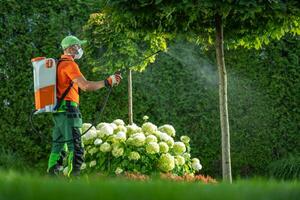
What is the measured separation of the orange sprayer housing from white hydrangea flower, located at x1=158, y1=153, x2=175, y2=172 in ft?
5.24

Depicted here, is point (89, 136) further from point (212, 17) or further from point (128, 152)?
point (212, 17)

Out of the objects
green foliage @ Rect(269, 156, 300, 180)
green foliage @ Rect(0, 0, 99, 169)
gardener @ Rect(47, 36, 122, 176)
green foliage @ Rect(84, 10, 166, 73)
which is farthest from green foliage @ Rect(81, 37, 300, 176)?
gardener @ Rect(47, 36, 122, 176)

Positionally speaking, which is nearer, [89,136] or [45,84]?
[45,84]

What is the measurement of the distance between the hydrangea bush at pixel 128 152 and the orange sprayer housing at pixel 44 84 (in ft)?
4.19

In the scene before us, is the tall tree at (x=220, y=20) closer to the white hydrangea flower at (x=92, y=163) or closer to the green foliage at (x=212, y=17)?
the green foliage at (x=212, y=17)

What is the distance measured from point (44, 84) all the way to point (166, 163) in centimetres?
177

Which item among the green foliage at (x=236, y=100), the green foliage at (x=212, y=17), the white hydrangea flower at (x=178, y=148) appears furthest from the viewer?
the green foliage at (x=236, y=100)

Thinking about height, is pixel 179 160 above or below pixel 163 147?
below

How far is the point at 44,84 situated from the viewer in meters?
5.43

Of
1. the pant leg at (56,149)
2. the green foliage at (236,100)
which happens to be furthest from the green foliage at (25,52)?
the pant leg at (56,149)

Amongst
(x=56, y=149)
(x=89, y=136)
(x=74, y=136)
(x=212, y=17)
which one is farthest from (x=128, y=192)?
(x=89, y=136)

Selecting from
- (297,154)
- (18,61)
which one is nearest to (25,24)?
(18,61)

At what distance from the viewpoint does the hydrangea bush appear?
6539mm

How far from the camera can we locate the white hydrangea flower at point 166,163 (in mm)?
6574
